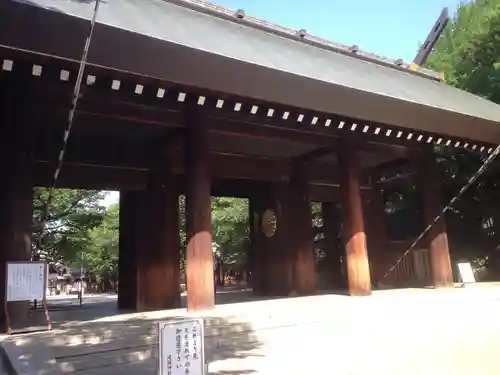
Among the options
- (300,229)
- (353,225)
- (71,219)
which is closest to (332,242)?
(300,229)

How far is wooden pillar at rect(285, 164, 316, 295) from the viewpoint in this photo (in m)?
11.8

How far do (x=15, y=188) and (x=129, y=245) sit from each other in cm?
403

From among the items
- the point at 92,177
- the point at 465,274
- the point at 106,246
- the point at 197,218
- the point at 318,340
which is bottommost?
the point at 318,340

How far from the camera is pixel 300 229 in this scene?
1203 cm

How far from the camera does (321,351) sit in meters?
5.60

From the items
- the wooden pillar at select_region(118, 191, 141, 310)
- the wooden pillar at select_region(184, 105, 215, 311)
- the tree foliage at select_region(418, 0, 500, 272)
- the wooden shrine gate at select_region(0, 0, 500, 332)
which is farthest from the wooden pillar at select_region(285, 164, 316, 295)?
the tree foliage at select_region(418, 0, 500, 272)

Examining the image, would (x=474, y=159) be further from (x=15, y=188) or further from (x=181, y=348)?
(x=181, y=348)

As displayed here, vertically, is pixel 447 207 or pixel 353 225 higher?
pixel 447 207

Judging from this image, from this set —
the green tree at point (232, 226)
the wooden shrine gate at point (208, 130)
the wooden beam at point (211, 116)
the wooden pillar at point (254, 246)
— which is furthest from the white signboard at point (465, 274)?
the green tree at point (232, 226)

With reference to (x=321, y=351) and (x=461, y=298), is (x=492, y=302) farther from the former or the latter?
(x=321, y=351)

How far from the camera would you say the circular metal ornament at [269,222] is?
1231 centimetres

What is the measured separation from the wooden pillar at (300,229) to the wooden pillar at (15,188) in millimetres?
6851

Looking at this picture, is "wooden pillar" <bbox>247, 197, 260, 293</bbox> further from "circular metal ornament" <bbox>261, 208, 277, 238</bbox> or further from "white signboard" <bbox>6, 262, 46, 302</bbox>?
"white signboard" <bbox>6, 262, 46, 302</bbox>

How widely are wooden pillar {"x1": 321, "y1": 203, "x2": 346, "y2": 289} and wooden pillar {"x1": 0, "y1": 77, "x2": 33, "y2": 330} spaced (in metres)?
10.2
